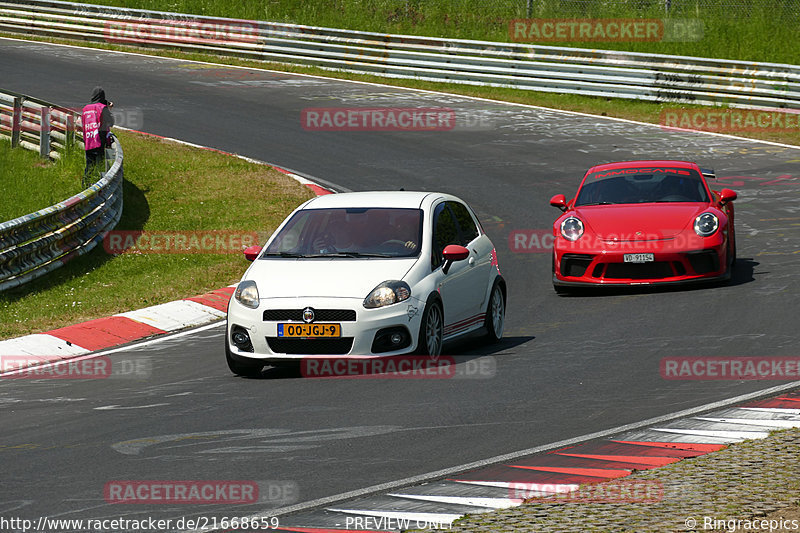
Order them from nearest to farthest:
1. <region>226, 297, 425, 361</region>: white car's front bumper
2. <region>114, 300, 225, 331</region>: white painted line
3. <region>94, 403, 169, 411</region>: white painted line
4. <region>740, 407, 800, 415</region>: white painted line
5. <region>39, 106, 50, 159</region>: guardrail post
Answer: <region>740, 407, 800, 415</region>: white painted line, <region>94, 403, 169, 411</region>: white painted line, <region>226, 297, 425, 361</region>: white car's front bumper, <region>114, 300, 225, 331</region>: white painted line, <region>39, 106, 50, 159</region>: guardrail post

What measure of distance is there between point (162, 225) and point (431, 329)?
9.26 meters

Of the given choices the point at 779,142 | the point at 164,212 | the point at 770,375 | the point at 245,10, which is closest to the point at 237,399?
the point at 770,375

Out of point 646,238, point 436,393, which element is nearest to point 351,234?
point 436,393

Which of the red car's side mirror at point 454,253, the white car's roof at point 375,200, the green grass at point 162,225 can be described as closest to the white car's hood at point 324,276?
the red car's side mirror at point 454,253

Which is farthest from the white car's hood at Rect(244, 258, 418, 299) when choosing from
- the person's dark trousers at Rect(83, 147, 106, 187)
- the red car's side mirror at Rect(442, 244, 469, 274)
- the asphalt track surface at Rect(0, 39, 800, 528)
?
the person's dark trousers at Rect(83, 147, 106, 187)

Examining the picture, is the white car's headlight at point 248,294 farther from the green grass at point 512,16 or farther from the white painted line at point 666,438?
the green grass at point 512,16

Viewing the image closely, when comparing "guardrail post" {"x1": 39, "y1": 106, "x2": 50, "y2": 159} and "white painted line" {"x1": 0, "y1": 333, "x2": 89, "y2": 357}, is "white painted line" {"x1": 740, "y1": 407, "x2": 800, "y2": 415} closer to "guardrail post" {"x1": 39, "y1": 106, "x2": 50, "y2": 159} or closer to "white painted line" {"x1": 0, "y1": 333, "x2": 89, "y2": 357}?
"white painted line" {"x1": 0, "y1": 333, "x2": 89, "y2": 357}

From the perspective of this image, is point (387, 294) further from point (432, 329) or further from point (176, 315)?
point (176, 315)

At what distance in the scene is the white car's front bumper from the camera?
9898 mm

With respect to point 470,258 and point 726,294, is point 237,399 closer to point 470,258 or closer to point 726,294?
point 470,258

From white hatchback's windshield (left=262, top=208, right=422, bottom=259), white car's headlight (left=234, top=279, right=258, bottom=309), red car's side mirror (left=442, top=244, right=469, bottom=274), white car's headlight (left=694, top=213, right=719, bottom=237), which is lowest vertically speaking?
white car's headlight (left=694, top=213, right=719, bottom=237)

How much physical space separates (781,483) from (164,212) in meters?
14.6

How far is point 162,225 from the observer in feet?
61.4

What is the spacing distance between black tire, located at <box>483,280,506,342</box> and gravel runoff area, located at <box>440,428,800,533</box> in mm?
4952
